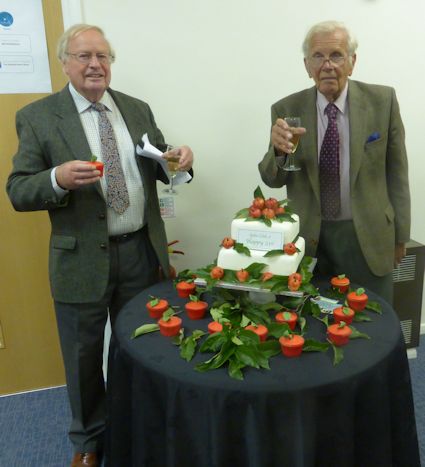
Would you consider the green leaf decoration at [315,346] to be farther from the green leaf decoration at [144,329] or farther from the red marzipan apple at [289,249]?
the green leaf decoration at [144,329]

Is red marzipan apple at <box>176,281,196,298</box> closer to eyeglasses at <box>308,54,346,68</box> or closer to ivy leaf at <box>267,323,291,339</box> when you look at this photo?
ivy leaf at <box>267,323,291,339</box>

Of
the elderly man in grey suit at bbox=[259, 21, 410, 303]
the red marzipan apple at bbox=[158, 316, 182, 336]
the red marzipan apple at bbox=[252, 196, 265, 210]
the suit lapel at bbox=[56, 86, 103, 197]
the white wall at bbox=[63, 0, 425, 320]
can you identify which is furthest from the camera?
the white wall at bbox=[63, 0, 425, 320]

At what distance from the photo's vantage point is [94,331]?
6.35ft

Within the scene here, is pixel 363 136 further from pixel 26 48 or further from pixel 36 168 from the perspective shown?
pixel 26 48

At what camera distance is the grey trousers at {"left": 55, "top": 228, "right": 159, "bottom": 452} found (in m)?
1.90

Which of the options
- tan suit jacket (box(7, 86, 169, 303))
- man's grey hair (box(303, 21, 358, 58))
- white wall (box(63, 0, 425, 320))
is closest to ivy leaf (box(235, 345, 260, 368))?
tan suit jacket (box(7, 86, 169, 303))

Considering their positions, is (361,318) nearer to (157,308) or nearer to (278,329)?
(278,329)

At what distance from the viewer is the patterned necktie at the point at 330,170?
6.18ft

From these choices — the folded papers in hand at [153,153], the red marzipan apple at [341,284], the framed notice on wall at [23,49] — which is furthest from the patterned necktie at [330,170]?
the framed notice on wall at [23,49]

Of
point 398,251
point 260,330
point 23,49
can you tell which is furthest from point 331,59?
point 23,49

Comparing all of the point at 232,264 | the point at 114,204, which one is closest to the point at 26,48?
the point at 114,204

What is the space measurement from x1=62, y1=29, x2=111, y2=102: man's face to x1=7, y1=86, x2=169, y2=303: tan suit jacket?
0.32 feet

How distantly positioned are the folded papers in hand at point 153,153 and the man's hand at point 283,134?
1.54 ft

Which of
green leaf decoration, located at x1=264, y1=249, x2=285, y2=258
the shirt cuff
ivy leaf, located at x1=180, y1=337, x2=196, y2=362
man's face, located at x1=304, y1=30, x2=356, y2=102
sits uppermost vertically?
man's face, located at x1=304, y1=30, x2=356, y2=102
